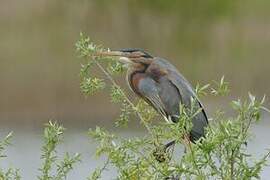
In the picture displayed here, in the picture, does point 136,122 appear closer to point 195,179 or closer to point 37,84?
point 37,84

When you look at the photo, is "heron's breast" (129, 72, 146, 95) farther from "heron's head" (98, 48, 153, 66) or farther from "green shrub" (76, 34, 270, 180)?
"green shrub" (76, 34, 270, 180)

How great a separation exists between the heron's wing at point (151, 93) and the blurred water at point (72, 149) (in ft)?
4.18

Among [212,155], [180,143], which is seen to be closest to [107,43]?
[180,143]

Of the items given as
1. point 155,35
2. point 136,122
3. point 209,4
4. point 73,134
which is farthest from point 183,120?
point 209,4

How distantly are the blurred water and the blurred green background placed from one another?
0.52m

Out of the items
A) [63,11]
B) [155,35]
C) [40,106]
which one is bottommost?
[40,106]

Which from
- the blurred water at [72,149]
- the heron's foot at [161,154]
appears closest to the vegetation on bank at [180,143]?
the heron's foot at [161,154]

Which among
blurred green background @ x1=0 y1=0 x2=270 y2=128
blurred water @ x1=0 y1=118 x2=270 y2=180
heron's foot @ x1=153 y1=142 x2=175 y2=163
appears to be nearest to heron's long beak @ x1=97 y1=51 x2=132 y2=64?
heron's foot @ x1=153 y1=142 x2=175 y2=163

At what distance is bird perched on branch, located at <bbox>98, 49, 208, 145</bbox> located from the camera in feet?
6.94

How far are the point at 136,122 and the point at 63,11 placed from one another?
11.9 feet

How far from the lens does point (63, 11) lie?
315 inches

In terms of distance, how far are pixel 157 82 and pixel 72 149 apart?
231 centimetres

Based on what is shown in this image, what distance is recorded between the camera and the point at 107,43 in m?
7.31

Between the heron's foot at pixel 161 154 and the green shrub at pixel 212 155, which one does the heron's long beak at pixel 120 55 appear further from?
the green shrub at pixel 212 155
